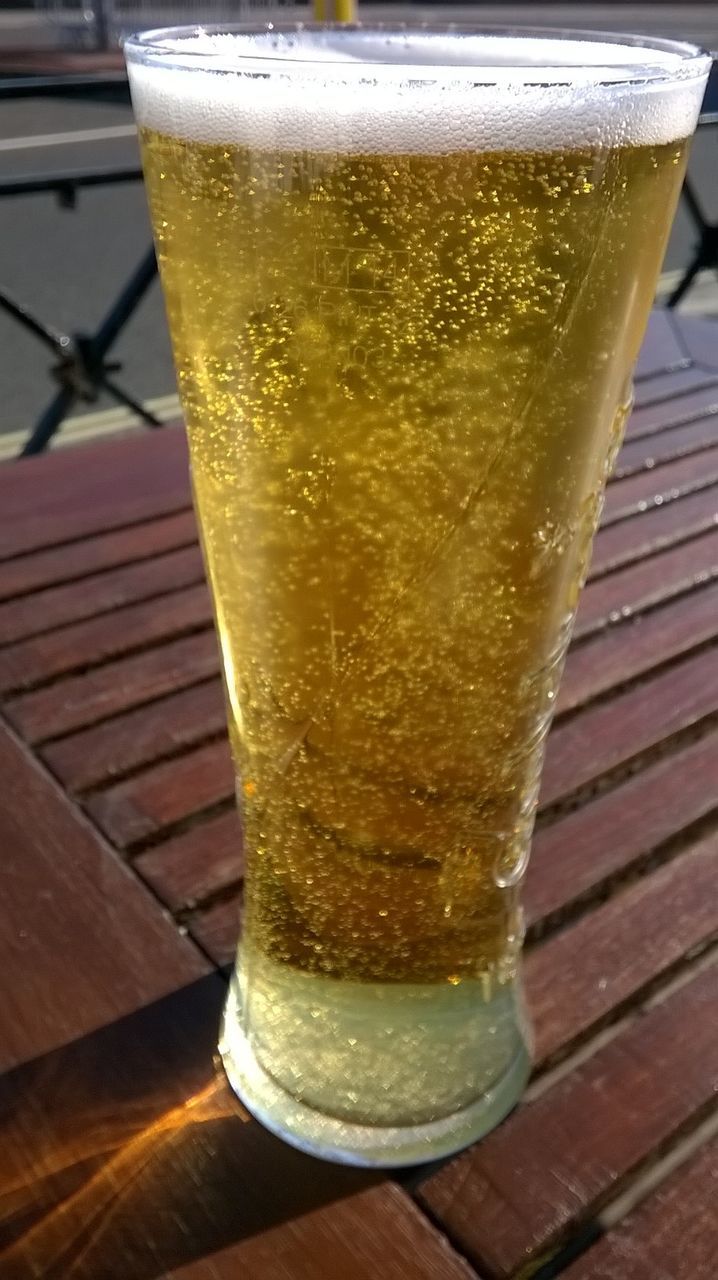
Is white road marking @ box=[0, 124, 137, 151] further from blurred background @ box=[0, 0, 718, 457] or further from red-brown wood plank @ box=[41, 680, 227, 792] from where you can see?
red-brown wood plank @ box=[41, 680, 227, 792]

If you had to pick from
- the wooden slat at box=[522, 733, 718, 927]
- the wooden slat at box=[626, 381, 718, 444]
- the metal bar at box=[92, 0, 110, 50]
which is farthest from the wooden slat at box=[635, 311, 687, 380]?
the metal bar at box=[92, 0, 110, 50]

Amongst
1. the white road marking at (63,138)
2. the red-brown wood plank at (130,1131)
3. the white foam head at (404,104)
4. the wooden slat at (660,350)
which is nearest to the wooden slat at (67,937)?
the red-brown wood plank at (130,1131)

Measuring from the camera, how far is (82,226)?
16.4 feet

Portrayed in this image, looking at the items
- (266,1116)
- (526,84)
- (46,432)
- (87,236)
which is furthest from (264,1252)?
(87,236)

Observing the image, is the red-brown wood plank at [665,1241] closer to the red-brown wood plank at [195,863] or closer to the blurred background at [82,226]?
the red-brown wood plank at [195,863]

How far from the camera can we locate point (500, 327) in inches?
18.1

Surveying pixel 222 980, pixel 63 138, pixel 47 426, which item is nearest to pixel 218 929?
pixel 222 980

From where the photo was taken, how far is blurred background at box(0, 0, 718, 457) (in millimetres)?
2207

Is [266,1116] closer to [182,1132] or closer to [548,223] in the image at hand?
[182,1132]

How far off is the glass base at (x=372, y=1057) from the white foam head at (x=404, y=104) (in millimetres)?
408

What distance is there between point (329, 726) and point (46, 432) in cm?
174

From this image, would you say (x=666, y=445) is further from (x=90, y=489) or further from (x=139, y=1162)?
(x=139, y=1162)

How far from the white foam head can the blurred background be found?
17.9 inches

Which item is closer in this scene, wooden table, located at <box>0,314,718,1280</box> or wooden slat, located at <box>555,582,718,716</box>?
wooden table, located at <box>0,314,718,1280</box>
